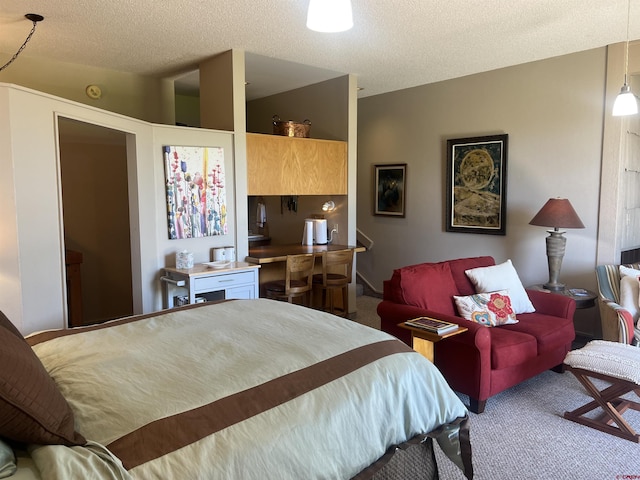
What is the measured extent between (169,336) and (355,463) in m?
0.98

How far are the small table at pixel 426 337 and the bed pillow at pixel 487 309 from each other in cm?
51

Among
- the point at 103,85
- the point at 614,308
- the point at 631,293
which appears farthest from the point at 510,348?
the point at 103,85

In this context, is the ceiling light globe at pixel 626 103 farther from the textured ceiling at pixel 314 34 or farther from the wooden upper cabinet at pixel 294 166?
the wooden upper cabinet at pixel 294 166

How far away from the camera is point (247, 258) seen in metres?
4.54

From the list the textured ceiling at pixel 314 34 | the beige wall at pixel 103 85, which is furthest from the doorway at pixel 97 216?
the textured ceiling at pixel 314 34

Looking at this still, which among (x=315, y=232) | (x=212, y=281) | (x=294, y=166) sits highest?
(x=294, y=166)

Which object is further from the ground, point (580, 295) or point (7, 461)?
point (7, 461)

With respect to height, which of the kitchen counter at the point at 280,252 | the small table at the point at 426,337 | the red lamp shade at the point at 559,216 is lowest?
the small table at the point at 426,337

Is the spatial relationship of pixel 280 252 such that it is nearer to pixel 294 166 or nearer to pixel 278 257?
pixel 278 257

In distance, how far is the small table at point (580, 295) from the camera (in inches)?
155

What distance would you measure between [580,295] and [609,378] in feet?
4.72

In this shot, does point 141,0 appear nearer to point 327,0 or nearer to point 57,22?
point 57,22

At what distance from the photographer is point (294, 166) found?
4930mm

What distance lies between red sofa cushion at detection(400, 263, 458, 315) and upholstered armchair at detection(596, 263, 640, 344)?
3.94 ft
